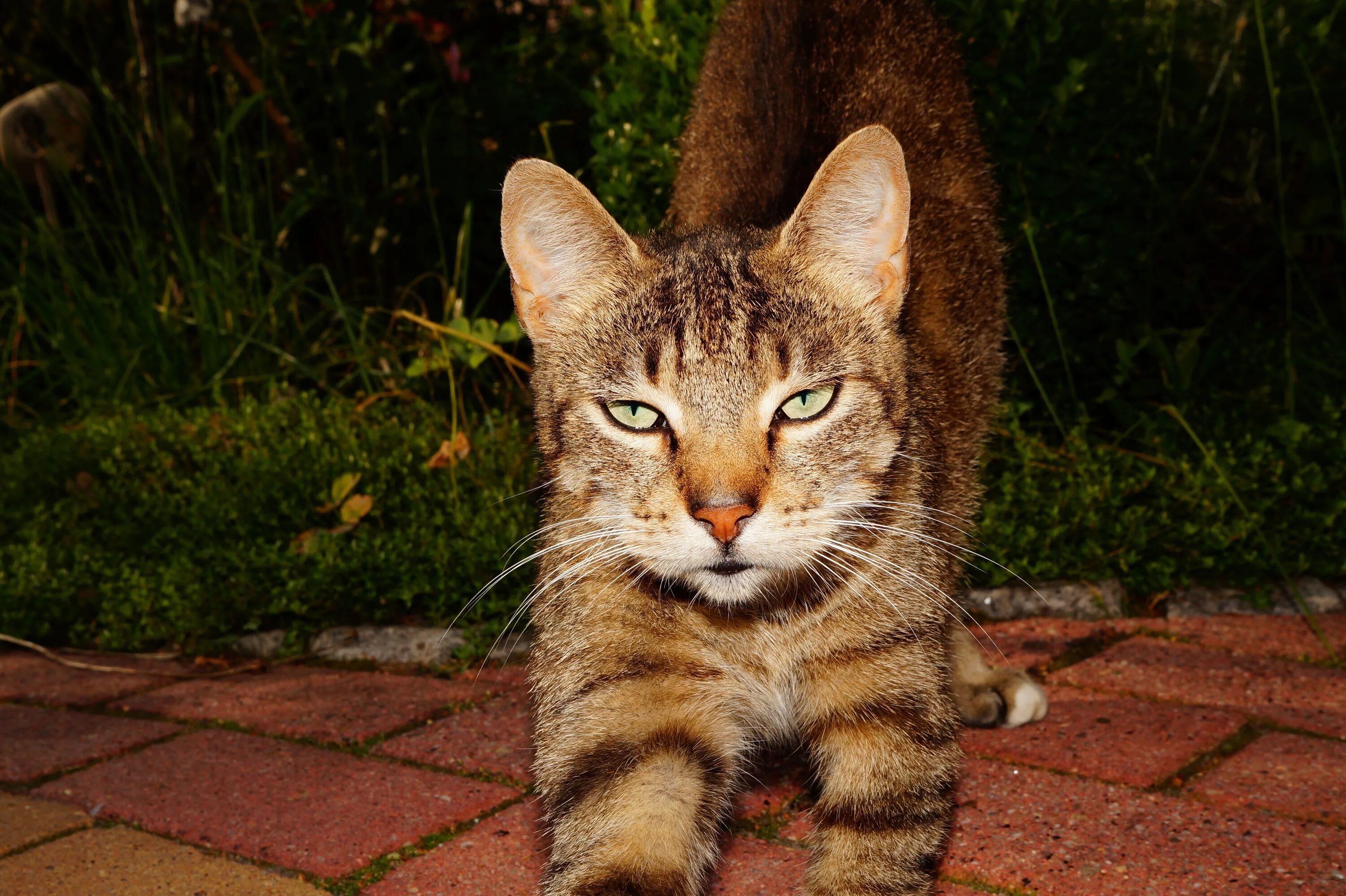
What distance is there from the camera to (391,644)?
332 centimetres

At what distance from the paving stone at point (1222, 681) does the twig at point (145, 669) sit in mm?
2017

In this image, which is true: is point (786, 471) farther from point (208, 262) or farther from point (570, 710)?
point (208, 262)

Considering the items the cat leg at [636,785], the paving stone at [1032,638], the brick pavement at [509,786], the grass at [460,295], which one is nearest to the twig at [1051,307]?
the grass at [460,295]

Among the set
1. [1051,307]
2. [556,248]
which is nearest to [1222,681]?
[1051,307]

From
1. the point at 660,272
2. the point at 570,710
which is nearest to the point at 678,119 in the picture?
the point at 660,272

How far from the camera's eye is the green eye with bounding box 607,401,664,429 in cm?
216

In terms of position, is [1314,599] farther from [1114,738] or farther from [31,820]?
[31,820]

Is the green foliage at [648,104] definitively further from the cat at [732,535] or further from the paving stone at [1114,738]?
the paving stone at [1114,738]

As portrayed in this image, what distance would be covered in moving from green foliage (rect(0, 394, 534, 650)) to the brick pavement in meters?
0.29

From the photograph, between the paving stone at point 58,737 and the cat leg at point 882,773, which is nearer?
the cat leg at point 882,773

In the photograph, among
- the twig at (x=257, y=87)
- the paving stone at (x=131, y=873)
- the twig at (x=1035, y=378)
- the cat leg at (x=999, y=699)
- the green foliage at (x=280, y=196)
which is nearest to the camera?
the paving stone at (x=131, y=873)

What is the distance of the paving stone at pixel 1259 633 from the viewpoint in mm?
3027

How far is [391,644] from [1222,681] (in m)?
2.07

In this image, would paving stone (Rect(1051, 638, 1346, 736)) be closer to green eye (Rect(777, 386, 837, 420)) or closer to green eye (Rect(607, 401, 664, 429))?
green eye (Rect(777, 386, 837, 420))
